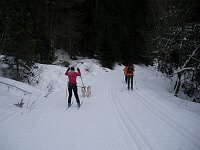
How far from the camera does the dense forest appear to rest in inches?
561

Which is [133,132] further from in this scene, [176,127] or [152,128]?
[176,127]

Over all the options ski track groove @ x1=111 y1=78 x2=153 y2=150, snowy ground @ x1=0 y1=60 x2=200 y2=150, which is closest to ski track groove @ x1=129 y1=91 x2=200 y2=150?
snowy ground @ x1=0 y1=60 x2=200 y2=150

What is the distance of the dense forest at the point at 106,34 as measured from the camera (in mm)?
14262

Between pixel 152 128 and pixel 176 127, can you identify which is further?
pixel 176 127

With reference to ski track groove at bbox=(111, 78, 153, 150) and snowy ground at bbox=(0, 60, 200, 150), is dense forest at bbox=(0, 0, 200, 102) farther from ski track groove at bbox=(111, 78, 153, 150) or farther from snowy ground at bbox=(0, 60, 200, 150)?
ski track groove at bbox=(111, 78, 153, 150)

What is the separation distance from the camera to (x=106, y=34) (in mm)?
37062

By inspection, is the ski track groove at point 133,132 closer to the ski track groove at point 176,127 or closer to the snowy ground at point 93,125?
the snowy ground at point 93,125

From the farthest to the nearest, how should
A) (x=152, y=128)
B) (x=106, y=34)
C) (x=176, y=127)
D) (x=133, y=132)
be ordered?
(x=106, y=34), (x=176, y=127), (x=152, y=128), (x=133, y=132)

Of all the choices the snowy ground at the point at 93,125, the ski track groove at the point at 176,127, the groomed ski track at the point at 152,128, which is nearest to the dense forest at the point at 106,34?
the snowy ground at the point at 93,125

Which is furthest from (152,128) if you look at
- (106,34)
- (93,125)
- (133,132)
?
(106,34)

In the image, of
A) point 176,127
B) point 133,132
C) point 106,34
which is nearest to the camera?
point 133,132

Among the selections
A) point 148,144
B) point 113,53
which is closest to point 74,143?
point 148,144

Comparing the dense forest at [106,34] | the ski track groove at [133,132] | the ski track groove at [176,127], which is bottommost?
the ski track groove at [176,127]

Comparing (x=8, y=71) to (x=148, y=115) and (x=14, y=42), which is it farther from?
(x=148, y=115)
